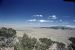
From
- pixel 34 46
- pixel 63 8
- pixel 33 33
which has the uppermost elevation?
pixel 63 8

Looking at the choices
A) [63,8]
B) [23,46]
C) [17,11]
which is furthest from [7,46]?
[63,8]

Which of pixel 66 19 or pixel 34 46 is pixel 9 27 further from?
pixel 66 19

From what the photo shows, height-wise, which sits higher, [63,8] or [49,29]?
[63,8]

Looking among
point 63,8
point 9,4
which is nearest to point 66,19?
point 63,8

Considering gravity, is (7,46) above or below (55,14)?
below

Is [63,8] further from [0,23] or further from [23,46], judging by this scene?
[0,23]

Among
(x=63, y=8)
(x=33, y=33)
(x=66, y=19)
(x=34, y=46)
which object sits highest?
(x=63, y=8)

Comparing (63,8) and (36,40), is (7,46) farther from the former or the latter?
(63,8)
